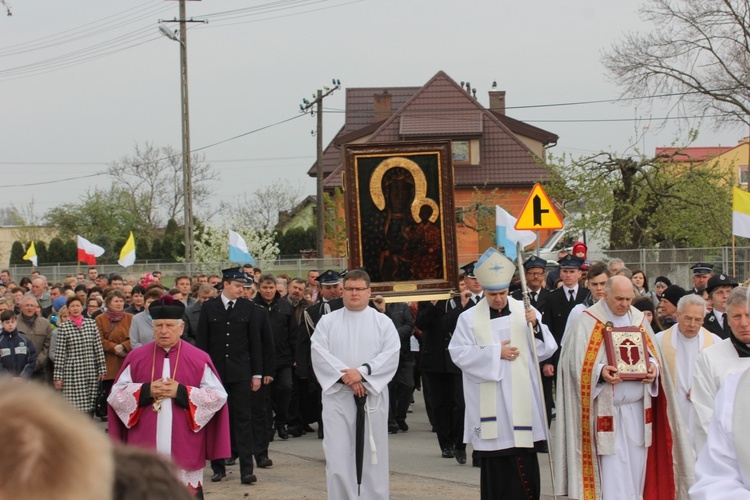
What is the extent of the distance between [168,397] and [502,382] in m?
2.73

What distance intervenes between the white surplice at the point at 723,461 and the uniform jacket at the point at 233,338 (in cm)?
746

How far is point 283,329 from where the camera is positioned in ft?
44.4

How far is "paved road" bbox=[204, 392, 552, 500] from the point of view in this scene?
999cm

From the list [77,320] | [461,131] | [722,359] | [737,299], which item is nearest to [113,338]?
[77,320]

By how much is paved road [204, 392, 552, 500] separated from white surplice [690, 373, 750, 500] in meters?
5.93

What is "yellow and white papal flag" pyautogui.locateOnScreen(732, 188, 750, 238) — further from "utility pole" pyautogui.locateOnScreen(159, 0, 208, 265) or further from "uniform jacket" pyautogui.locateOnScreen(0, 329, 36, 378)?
"utility pole" pyautogui.locateOnScreen(159, 0, 208, 265)

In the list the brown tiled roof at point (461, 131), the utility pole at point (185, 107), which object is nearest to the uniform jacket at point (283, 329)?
the utility pole at point (185, 107)

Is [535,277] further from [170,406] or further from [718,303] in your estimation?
[170,406]

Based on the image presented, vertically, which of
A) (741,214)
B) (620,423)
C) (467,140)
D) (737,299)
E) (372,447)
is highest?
(467,140)

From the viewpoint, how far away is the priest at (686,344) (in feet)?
28.6

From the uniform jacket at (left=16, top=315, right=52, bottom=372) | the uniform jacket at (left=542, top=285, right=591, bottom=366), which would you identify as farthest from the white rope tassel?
the uniform jacket at (left=16, top=315, right=52, bottom=372)

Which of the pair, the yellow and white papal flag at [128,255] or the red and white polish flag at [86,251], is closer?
the yellow and white papal flag at [128,255]

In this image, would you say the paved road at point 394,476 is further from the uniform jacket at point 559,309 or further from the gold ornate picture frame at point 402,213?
the gold ornate picture frame at point 402,213

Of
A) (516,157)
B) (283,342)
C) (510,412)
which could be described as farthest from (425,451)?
(516,157)
